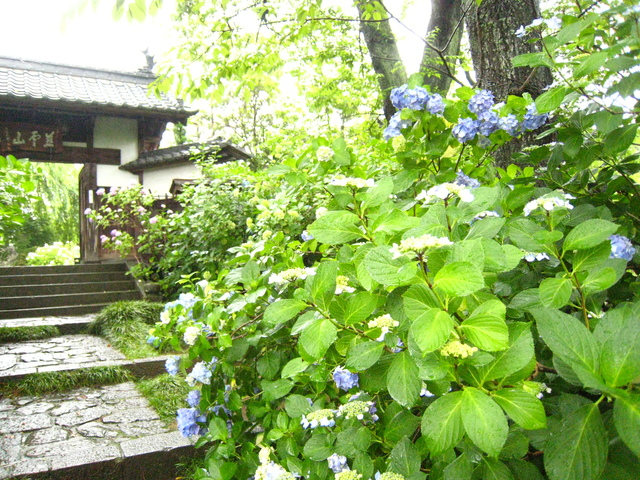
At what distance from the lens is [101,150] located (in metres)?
8.69

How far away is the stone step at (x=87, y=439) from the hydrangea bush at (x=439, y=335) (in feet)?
3.25

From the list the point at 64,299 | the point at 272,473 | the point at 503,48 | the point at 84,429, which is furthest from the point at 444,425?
the point at 64,299

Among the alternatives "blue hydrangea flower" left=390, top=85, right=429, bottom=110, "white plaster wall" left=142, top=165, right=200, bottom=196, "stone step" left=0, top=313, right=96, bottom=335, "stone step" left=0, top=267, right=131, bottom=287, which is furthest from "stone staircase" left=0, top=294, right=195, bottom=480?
"white plaster wall" left=142, top=165, right=200, bottom=196

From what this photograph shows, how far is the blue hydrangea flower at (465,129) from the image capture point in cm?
144

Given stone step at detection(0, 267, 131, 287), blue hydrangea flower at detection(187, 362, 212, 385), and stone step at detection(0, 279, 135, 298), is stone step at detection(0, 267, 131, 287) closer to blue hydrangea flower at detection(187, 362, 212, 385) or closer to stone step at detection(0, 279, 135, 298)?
stone step at detection(0, 279, 135, 298)

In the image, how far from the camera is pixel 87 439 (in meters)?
2.64

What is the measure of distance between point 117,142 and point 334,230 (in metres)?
9.06

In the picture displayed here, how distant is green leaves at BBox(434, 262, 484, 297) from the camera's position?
26.1 inches

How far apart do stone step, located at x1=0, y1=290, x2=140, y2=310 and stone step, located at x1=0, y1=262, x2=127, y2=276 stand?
3.12 feet

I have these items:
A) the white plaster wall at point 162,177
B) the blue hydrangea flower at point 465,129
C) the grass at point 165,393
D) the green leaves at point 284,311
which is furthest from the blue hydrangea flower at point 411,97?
the white plaster wall at point 162,177

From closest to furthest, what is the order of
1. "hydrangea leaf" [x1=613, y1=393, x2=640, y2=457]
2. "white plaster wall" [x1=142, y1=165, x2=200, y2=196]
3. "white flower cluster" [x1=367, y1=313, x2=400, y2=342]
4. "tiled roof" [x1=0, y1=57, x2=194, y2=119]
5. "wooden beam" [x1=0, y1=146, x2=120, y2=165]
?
"hydrangea leaf" [x1=613, y1=393, x2=640, y2=457], "white flower cluster" [x1=367, y1=313, x2=400, y2=342], "tiled roof" [x1=0, y1=57, x2=194, y2=119], "wooden beam" [x1=0, y1=146, x2=120, y2=165], "white plaster wall" [x1=142, y1=165, x2=200, y2=196]

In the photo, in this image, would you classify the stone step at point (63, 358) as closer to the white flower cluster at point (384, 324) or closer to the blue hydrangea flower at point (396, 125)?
the blue hydrangea flower at point (396, 125)

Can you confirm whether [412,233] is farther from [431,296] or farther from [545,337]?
[545,337]

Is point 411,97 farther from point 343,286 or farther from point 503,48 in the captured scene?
point 503,48
